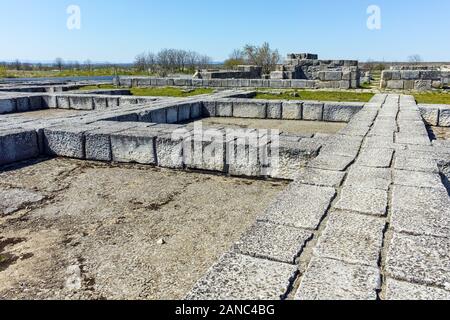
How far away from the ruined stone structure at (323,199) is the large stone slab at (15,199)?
0.11 feet

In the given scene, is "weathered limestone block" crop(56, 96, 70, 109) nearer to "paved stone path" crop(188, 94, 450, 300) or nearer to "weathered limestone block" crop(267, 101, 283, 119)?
"weathered limestone block" crop(267, 101, 283, 119)

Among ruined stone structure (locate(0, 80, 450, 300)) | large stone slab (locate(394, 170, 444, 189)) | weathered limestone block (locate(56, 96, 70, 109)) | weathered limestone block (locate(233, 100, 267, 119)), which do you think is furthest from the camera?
weathered limestone block (locate(56, 96, 70, 109))

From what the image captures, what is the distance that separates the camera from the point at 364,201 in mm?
2879

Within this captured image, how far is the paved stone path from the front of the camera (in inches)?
72.3

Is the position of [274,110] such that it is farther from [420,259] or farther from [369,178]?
[420,259]

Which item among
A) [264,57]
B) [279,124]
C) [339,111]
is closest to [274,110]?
[279,124]

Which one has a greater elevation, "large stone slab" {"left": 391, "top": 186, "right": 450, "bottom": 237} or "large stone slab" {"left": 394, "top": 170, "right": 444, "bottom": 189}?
"large stone slab" {"left": 394, "top": 170, "right": 444, "bottom": 189}

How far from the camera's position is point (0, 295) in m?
2.41

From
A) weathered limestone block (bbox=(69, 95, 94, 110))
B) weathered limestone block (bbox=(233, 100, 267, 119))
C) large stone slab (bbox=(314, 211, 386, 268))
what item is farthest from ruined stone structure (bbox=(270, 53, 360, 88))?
large stone slab (bbox=(314, 211, 386, 268))

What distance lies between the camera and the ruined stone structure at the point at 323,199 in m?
1.89

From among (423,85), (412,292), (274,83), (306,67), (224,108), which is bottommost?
(412,292)

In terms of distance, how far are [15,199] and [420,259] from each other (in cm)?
389

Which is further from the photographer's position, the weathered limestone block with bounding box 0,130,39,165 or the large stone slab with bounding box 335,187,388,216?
the weathered limestone block with bounding box 0,130,39,165
